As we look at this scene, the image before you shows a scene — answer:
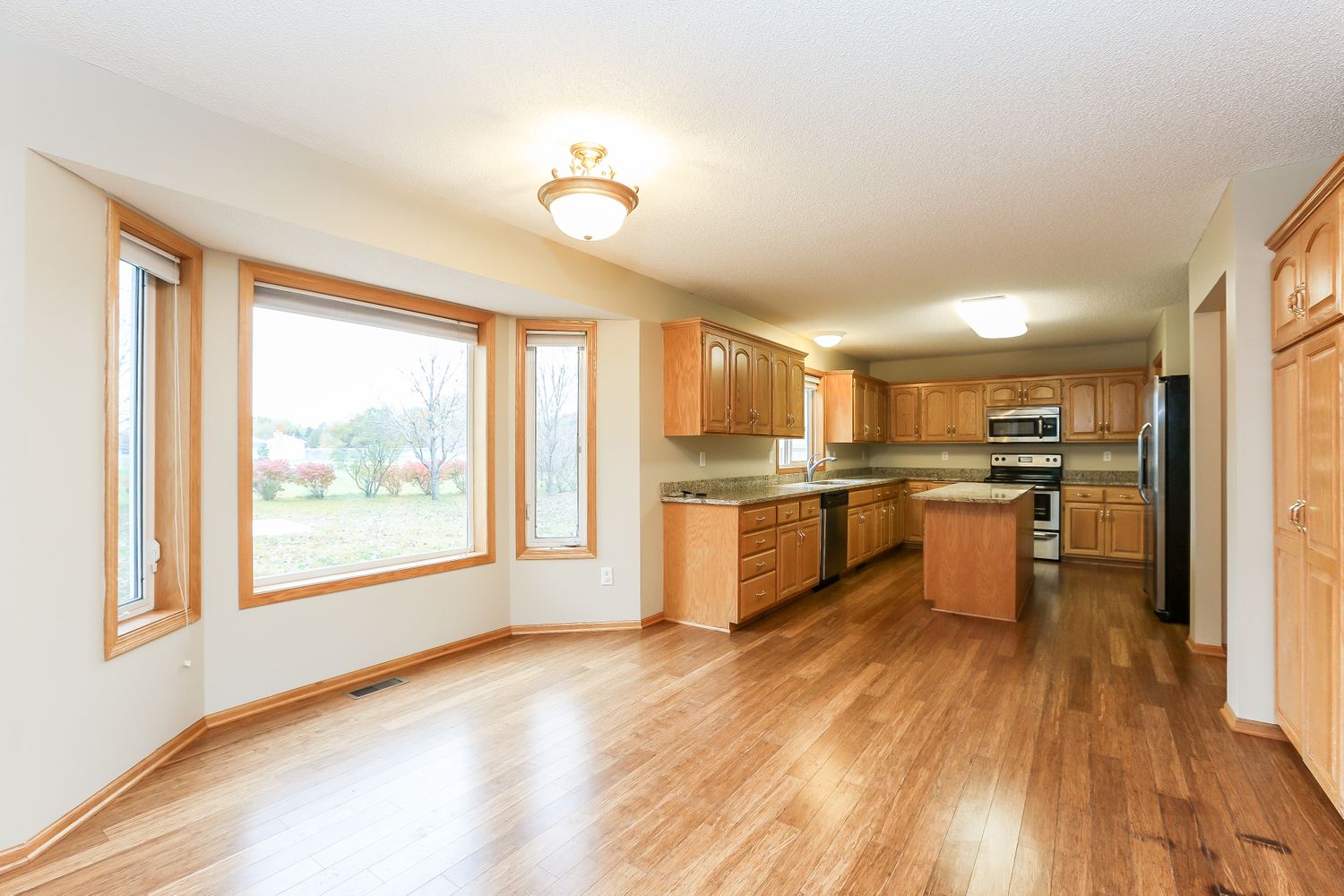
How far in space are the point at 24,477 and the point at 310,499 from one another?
1.39 meters

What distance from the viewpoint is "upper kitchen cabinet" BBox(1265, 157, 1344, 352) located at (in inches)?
79.4

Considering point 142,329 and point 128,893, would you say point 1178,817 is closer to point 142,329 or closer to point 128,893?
point 128,893

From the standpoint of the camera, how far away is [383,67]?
6.75ft

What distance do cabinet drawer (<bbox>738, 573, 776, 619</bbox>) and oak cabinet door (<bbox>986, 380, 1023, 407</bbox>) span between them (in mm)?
4500

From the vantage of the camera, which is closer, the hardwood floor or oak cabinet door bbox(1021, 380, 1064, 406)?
the hardwood floor

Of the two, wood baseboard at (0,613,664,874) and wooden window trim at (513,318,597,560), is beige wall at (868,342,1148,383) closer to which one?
wooden window trim at (513,318,597,560)

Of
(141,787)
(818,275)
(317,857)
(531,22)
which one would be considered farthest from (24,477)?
(818,275)

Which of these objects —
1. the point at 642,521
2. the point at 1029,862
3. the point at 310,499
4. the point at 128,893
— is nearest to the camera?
the point at 128,893

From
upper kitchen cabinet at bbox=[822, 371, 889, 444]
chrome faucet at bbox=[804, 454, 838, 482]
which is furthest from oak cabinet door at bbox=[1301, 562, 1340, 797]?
upper kitchen cabinet at bbox=[822, 371, 889, 444]

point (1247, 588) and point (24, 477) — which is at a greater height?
point (24, 477)

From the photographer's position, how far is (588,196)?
2566 mm

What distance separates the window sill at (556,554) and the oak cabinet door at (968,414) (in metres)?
5.50

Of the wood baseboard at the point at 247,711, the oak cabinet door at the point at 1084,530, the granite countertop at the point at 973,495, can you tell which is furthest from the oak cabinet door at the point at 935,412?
the wood baseboard at the point at 247,711

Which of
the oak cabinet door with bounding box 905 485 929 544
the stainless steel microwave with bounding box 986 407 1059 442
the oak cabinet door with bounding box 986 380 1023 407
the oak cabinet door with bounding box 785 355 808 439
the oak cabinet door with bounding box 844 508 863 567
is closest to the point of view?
the oak cabinet door with bounding box 785 355 808 439
